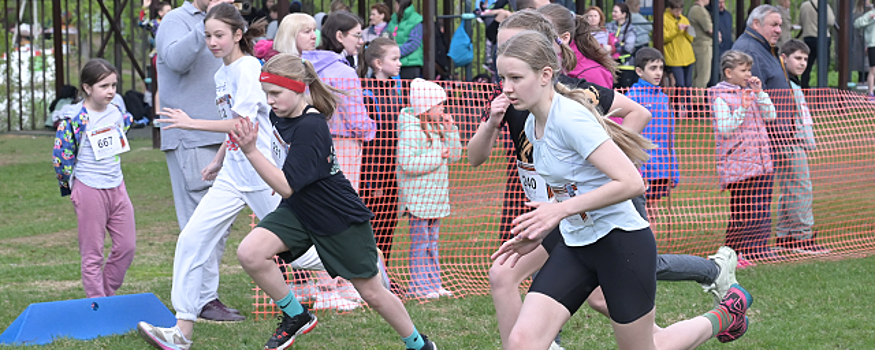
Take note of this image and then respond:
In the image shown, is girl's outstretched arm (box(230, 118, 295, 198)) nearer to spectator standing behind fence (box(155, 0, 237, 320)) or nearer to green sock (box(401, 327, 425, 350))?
green sock (box(401, 327, 425, 350))

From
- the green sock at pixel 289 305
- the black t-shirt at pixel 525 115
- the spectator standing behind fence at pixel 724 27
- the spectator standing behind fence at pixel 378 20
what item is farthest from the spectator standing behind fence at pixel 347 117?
the spectator standing behind fence at pixel 724 27

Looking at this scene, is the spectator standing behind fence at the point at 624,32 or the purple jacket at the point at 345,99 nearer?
the purple jacket at the point at 345,99

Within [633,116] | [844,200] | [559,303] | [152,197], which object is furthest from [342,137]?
[152,197]

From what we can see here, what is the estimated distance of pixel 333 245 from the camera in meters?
4.64

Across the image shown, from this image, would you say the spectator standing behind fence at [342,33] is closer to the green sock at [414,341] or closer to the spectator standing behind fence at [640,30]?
the green sock at [414,341]

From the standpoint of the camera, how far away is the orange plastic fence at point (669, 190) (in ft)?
21.9

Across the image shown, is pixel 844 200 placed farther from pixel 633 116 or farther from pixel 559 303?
pixel 559 303

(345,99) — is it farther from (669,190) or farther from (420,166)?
(669,190)

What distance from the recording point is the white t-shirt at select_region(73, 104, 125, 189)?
5.94 meters

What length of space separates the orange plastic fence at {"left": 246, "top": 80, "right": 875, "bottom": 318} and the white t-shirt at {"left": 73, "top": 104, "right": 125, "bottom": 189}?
46.2 inches

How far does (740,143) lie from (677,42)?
756cm

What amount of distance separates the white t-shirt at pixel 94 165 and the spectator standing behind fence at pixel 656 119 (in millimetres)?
3827

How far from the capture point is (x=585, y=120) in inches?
136

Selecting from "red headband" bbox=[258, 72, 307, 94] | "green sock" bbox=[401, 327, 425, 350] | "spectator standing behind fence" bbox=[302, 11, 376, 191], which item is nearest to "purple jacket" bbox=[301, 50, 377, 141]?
"spectator standing behind fence" bbox=[302, 11, 376, 191]
